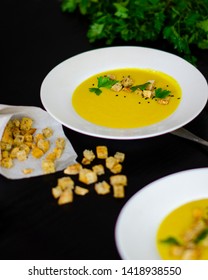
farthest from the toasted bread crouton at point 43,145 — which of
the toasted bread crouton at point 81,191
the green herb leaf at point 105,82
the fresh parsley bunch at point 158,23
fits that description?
the fresh parsley bunch at point 158,23

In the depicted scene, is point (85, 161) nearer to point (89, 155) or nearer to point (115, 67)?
point (89, 155)

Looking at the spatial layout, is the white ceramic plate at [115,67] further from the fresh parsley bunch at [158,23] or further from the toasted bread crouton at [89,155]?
the fresh parsley bunch at [158,23]

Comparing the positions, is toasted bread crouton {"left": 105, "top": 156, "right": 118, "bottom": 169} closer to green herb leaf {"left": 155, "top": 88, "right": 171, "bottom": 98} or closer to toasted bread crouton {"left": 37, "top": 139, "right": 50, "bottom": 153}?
toasted bread crouton {"left": 37, "top": 139, "right": 50, "bottom": 153}

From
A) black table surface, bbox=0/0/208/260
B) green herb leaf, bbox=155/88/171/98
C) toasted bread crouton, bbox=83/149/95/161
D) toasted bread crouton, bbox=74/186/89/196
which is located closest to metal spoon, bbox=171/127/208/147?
black table surface, bbox=0/0/208/260

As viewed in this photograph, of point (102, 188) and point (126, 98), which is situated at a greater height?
point (126, 98)

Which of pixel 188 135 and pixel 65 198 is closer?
pixel 65 198

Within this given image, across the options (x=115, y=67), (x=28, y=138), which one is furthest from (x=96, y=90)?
(x=28, y=138)

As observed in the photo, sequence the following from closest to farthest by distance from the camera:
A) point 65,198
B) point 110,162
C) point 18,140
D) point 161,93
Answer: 1. point 65,198
2. point 110,162
3. point 18,140
4. point 161,93
